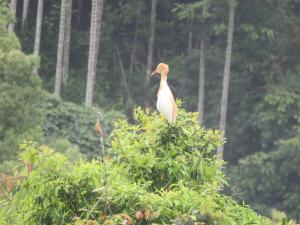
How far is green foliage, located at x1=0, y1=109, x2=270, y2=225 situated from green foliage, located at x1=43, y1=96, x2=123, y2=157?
16.8 metres

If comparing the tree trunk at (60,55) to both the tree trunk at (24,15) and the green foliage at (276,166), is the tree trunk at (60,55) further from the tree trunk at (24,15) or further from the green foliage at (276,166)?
the green foliage at (276,166)

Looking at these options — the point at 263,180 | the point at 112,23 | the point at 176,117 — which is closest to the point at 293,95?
the point at 263,180

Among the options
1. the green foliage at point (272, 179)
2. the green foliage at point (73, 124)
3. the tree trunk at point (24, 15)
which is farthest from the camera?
the tree trunk at point (24, 15)

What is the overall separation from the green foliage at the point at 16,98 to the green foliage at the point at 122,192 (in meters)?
11.9

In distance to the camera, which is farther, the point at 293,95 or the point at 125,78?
the point at 125,78

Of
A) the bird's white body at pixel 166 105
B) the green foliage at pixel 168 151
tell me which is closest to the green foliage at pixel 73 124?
the bird's white body at pixel 166 105

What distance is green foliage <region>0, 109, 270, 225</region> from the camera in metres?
6.46

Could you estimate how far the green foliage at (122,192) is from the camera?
646 cm

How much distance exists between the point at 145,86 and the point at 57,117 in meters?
7.04

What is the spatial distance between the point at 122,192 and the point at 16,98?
13361mm

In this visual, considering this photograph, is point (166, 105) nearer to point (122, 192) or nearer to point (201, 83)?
point (122, 192)

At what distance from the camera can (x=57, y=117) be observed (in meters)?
24.6

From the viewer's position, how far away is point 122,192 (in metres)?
6.57

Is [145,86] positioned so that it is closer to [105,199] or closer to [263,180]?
[263,180]
